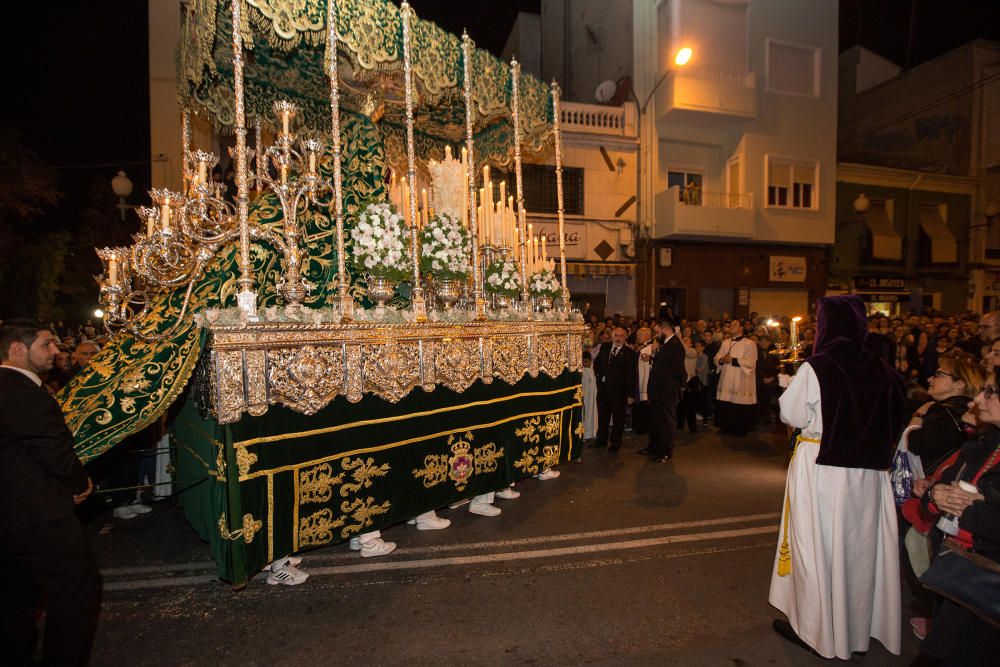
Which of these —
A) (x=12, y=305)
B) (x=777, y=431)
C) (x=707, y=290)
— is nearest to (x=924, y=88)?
(x=707, y=290)

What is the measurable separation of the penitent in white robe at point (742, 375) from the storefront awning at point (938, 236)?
18177mm

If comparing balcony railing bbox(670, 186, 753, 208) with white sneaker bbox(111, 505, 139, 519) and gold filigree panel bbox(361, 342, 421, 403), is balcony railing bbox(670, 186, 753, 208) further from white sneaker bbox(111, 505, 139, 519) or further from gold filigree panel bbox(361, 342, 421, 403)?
white sneaker bbox(111, 505, 139, 519)

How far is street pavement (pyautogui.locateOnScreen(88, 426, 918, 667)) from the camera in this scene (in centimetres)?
316

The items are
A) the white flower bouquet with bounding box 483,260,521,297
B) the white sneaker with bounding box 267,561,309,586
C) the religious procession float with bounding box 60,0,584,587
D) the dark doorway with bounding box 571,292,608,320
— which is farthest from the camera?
the dark doorway with bounding box 571,292,608,320

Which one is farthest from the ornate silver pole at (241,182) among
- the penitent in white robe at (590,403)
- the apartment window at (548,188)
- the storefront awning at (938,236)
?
the storefront awning at (938,236)

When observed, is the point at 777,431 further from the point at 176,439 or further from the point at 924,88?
the point at 924,88

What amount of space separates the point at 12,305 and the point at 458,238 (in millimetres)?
16946

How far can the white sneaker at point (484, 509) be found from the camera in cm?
547

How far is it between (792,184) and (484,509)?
1876 centimetres

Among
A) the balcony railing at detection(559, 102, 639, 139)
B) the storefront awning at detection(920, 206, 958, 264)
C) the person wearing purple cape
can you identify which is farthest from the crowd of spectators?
the storefront awning at detection(920, 206, 958, 264)

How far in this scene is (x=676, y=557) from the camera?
444 centimetres

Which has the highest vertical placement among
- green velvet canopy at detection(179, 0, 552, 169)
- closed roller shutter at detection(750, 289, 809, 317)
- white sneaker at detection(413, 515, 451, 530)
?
green velvet canopy at detection(179, 0, 552, 169)

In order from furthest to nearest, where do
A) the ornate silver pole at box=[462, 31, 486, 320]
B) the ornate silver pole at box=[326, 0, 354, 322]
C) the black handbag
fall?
the ornate silver pole at box=[462, 31, 486, 320], the ornate silver pole at box=[326, 0, 354, 322], the black handbag

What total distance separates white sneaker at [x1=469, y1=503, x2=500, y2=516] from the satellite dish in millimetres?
16990
